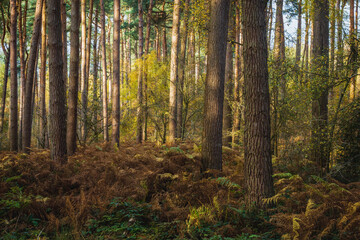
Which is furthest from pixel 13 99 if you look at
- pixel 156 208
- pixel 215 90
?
pixel 156 208

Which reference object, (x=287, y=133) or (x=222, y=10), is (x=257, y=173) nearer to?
(x=222, y=10)

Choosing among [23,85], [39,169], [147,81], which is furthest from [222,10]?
[23,85]

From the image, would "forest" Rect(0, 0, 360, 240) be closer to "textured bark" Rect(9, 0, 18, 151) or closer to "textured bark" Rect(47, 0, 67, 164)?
"textured bark" Rect(47, 0, 67, 164)

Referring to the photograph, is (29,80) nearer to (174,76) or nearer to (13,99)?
(13,99)

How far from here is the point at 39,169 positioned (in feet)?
20.9

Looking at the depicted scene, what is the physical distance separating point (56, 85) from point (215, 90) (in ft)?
14.0

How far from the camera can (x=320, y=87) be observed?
772 cm

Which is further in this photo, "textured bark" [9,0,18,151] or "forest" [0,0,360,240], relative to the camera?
"textured bark" [9,0,18,151]

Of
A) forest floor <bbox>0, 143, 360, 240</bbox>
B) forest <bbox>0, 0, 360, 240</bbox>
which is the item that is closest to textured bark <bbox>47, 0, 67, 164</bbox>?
forest <bbox>0, 0, 360, 240</bbox>

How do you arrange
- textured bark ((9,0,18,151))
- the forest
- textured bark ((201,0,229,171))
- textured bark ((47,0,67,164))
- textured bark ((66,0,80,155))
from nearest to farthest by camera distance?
the forest
textured bark ((201,0,229,171))
textured bark ((47,0,67,164))
textured bark ((66,0,80,155))
textured bark ((9,0,18,151))

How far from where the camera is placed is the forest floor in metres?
3.69

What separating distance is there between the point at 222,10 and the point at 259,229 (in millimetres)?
5181

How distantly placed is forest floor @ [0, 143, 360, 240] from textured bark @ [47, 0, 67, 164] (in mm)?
1054

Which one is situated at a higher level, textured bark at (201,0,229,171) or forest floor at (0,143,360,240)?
textured bark at (201,0,229,171)
